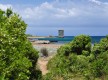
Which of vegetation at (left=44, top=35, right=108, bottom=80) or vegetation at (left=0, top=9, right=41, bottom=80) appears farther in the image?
vegetation at (left=44, top=35, right=108, bottom=80)

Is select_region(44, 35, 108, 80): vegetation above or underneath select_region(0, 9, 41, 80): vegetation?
underneath

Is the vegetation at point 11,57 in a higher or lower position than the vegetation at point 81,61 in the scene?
higher

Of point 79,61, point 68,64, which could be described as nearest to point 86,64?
point 79,61

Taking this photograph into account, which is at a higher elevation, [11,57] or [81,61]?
[11,57]

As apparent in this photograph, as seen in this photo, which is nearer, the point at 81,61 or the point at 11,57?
the point at 11,57

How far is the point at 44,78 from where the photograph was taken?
31281mm

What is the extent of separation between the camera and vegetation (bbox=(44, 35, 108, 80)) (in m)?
29.4

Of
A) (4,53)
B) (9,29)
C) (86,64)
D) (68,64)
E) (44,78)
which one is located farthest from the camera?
(68,64)

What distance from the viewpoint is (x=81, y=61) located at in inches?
1355

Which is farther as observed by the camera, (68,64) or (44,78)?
(68,64)

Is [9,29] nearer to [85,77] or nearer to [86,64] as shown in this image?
[85,77]

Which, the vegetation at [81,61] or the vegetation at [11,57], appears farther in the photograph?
the vegetation at [81,61]

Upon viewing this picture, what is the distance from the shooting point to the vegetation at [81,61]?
2941 cm

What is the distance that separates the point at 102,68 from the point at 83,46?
983cm
